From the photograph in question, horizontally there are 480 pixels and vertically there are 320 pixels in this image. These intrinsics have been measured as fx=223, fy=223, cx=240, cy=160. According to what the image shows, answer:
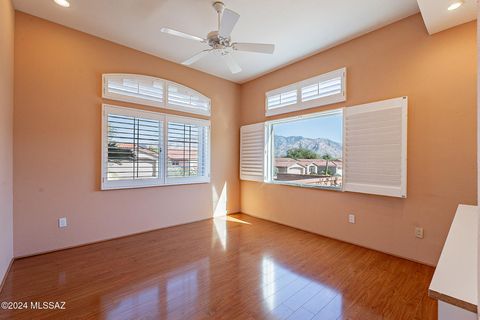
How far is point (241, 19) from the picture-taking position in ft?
9.17

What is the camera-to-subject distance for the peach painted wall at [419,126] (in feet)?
7.83

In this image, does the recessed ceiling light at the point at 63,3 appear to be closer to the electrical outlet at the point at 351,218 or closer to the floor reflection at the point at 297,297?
the floor reflection at the point at 297,297

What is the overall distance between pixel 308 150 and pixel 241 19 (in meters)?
2.29

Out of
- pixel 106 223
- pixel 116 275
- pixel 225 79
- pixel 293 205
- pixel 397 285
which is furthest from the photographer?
pixel 225 79

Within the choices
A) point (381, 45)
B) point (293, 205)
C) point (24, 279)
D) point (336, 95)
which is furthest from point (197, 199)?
point (381, 45)

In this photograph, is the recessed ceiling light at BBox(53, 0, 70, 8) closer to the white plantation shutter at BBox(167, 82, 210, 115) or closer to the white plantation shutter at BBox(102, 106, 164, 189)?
the white plantation shutter at BBox(102, 106, 164, 189)

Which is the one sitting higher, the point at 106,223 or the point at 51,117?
the point at 51,117

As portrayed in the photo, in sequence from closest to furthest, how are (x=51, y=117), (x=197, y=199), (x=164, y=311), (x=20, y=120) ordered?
(x=164, y=311) < (x=20, y=120) < (x=51, y=117) < (x=197, y=199)

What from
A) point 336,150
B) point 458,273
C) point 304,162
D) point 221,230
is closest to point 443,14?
point 336,150

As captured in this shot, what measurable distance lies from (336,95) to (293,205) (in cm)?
198

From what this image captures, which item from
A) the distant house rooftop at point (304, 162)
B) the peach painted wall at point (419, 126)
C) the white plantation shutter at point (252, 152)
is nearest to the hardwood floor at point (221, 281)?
the peach painted wall at point (419, 126)

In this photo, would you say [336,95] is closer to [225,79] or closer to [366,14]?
[366,14]

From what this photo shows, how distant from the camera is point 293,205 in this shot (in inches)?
159

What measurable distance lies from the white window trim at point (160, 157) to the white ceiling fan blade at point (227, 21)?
6.32ft
